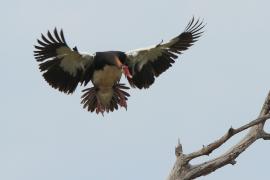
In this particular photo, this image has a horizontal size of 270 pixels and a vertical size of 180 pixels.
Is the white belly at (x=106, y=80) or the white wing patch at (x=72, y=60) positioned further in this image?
the white belly at (x=106, y=80)

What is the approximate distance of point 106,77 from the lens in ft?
44.0

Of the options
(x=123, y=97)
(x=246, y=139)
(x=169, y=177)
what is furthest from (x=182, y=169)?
(x=123, y=97)

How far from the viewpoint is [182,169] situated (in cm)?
949

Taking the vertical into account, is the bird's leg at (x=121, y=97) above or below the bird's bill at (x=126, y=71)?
below

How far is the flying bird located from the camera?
43.1 ft

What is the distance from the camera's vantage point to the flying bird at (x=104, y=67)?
13148mm

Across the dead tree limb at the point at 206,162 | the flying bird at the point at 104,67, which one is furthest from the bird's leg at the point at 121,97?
the dead tree limb at the point at 206,162

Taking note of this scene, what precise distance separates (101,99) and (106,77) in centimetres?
52

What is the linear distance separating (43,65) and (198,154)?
4663mm

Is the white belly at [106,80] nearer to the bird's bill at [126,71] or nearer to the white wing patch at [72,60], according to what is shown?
the bird's bill at [126,71]

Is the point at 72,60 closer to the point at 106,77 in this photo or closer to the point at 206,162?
the point at 106,77

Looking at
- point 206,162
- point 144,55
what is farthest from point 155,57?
point 206,162

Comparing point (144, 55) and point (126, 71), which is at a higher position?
point (144, 55)

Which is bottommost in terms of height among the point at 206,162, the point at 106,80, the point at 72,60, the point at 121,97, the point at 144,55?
the point at 206,162
